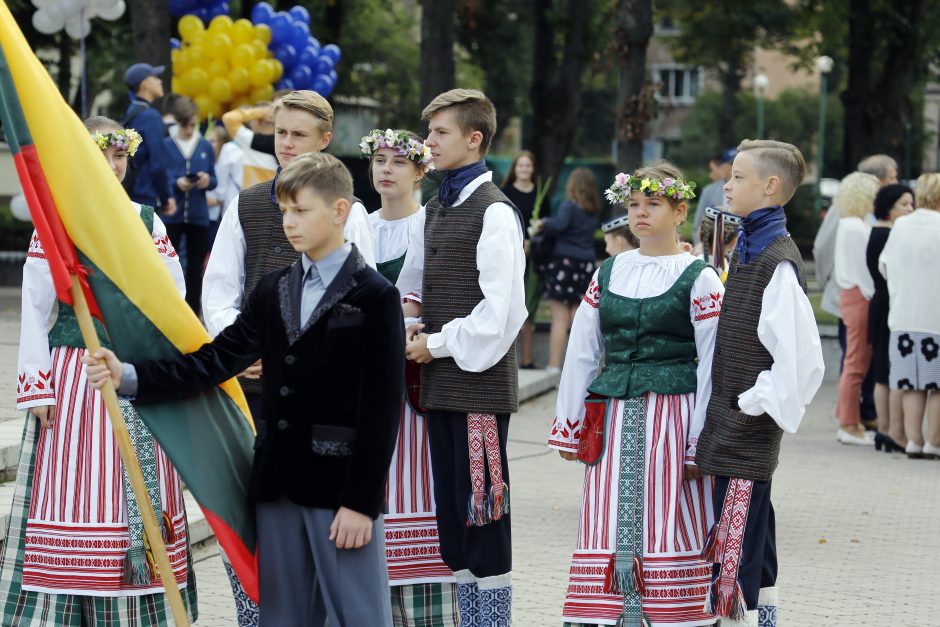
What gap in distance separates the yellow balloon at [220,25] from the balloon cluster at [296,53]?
0.73 meters

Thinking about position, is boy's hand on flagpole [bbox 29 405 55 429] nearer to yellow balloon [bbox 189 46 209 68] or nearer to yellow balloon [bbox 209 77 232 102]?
yellow balloon [bbox 209 77 232 102]

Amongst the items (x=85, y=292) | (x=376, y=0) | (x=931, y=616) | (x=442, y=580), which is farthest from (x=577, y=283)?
(x=376, y=0)

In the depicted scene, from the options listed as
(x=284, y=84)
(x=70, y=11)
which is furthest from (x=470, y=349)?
(x=284, y=84)

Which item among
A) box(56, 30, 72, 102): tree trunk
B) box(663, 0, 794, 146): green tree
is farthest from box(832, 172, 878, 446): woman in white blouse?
box(663, 0, 794, 146): green tree

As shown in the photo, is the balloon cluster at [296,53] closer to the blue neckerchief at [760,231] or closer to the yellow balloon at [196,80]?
the yellow balloon at [196,80]

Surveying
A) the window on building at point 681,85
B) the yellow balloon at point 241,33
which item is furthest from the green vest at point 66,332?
the window on building at point 681,85

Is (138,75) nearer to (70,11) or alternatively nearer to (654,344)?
(70,11)

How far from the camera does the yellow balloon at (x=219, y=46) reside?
17609 millimetres

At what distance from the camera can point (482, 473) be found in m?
5.45

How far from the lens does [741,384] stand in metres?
5.12

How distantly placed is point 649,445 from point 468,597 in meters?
0.91

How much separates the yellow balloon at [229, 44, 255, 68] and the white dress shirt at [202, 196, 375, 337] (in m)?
12.4

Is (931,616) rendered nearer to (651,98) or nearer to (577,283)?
(577,283)

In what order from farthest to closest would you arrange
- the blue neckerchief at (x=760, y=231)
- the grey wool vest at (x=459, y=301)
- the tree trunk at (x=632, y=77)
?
1. the tree trunk at (x=632, y=77)
2. the grey wool vest at (x=459, y=301)
3. the blue neckerchief at (x=760, y=231)
